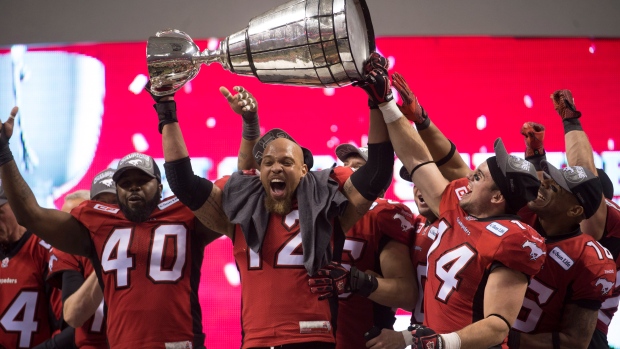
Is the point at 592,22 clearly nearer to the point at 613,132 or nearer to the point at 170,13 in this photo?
the point at 613,132

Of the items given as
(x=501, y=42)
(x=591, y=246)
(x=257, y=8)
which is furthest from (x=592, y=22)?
(x=591, y=246)

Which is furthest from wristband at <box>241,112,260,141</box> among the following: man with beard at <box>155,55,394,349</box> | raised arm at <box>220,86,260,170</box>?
man with beard at <box>155,55,394,349</box>

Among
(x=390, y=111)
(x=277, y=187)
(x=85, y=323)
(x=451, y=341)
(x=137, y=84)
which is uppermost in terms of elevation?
(x=137, y=84)

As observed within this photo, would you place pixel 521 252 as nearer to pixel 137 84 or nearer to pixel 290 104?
pixel 290 104

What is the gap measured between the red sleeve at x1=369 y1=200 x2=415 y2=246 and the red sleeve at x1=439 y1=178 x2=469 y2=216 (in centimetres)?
35

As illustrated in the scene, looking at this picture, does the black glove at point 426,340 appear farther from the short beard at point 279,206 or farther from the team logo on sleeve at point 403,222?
the team logo on sleeve at point 403,222

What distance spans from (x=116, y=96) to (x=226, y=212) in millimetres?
2216

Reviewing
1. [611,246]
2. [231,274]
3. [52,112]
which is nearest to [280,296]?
[611,246]

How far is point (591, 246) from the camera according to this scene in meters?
2.80

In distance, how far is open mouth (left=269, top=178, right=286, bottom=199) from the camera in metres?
2.64

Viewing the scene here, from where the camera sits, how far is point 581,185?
2.85 metres

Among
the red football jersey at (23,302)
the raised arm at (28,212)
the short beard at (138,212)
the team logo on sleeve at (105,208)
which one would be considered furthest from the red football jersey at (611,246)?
the red football jersey at (23,302)

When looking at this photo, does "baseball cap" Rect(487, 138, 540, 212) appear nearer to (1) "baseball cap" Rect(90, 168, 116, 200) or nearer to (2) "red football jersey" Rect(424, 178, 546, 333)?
(2) "red football jersey" Rect(424, 178, 546, 333)

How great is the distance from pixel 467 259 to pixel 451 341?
0.32 m
